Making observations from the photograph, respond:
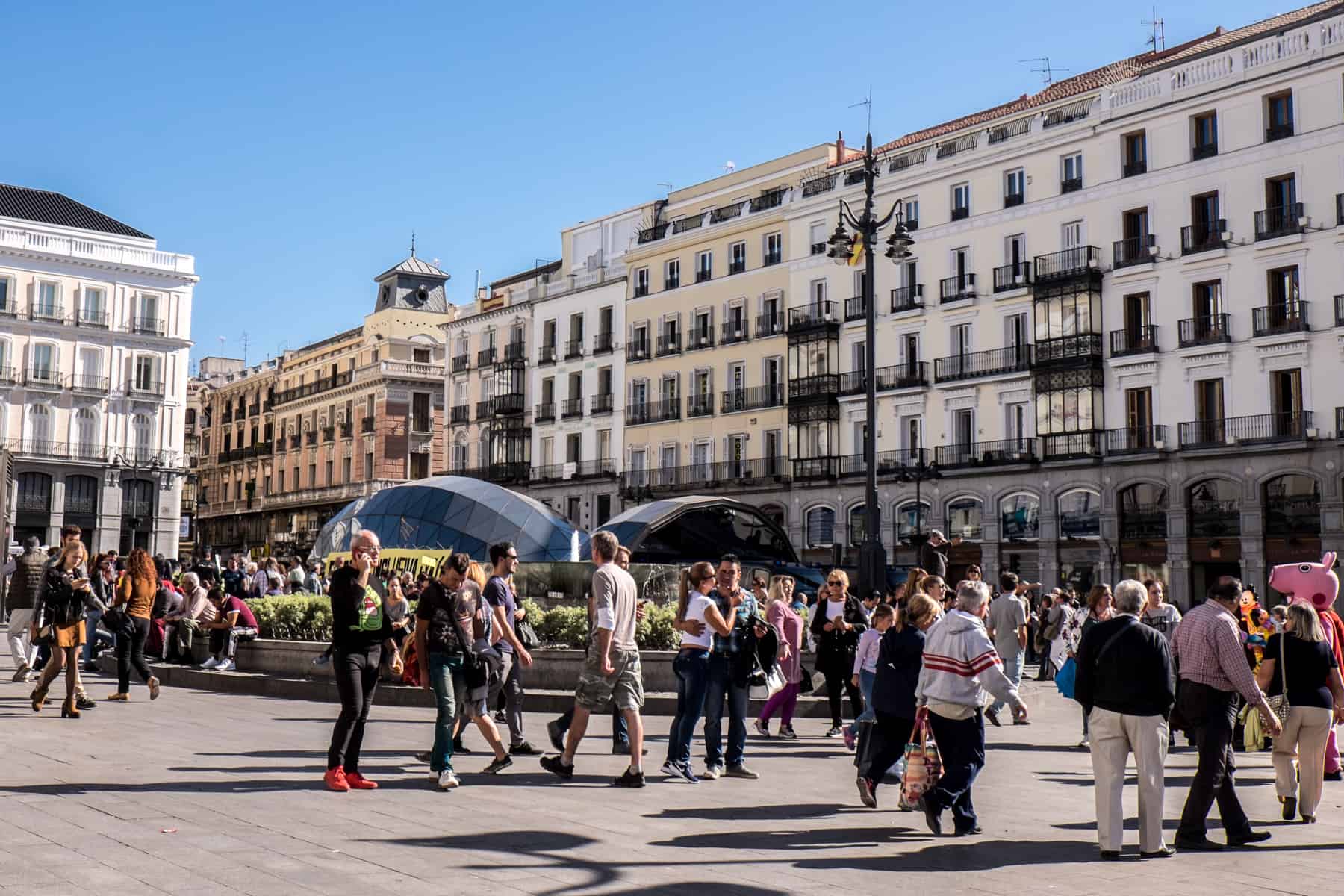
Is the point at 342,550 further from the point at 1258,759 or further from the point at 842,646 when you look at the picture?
the point at 1258,759

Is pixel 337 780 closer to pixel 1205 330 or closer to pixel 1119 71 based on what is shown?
pixel 1205 330

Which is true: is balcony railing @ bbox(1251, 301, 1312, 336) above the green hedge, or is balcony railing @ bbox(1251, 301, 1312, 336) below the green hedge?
above

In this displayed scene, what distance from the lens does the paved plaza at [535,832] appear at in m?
7.16

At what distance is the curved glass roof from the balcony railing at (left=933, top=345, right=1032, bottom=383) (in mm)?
19330

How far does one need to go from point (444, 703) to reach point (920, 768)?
3583mm

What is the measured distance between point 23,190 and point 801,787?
76.5 metres

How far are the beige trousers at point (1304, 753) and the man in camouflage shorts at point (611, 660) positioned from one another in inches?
181

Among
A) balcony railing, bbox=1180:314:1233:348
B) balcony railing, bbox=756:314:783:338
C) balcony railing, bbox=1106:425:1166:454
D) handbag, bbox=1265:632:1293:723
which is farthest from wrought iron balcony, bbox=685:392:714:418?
handbag, bbox=1265:632:1293:723

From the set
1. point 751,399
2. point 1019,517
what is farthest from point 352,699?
point 751,399

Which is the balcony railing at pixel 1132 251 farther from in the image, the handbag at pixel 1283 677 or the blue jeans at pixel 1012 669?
the handbag at pixel 1283 677

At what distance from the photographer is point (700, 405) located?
60.7 m

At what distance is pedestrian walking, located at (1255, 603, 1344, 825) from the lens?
32.7 feet

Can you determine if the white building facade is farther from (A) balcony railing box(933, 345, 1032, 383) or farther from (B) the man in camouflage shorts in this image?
(B) the man in camouflage shorts

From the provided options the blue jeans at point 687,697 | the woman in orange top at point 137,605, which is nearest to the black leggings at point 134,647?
the woman in orange top at point 137,605
